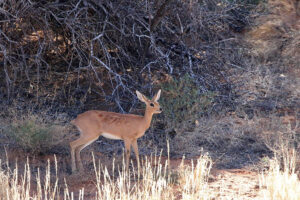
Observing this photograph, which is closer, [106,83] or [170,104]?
[170,104]

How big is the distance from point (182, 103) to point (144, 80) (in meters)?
1.20

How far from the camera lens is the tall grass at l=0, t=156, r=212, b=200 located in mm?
5113

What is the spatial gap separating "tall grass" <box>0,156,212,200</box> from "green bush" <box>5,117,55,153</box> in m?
0.66

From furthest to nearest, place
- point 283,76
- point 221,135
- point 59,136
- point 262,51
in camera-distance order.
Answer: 1. point 262,51
2. point 283,76
3. point 221,135
4. point 59,136

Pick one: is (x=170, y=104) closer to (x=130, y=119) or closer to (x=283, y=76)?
(x=130, y=119)

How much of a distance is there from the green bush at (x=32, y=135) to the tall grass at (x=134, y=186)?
26.0 inches

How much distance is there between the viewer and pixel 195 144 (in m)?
8.59

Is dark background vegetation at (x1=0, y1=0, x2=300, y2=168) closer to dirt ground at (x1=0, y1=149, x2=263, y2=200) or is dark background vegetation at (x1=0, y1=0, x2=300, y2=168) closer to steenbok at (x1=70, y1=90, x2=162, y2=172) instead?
dirt ground at (x1=0, y1=149, x2=263, y2=200)

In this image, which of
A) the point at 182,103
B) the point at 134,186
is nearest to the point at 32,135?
the point at 134,186

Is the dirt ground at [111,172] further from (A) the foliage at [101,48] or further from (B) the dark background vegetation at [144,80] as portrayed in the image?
(A) the foliage at [101,48]

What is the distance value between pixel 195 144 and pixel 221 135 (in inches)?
21.5

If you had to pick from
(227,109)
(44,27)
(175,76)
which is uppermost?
(44,27)

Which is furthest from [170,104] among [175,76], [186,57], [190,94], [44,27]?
[44,27]

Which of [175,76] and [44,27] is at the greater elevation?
[44,27]
